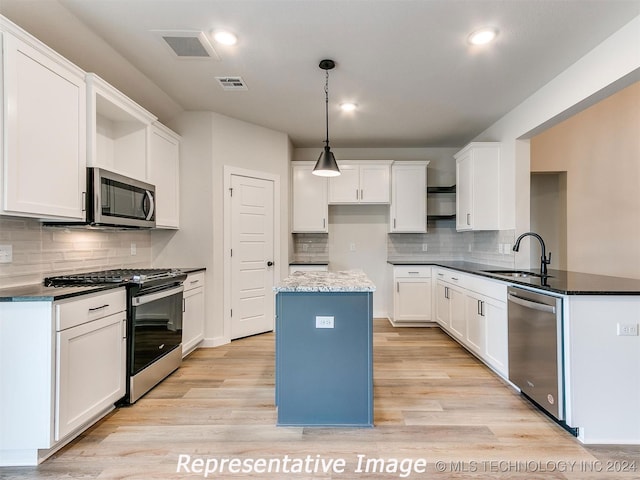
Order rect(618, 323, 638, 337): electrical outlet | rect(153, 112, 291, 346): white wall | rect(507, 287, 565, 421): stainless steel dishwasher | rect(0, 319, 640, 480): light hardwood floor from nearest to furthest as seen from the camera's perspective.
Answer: rect(0, 319, 640, 480): light hardwood floor → rect(618, 323, 638, 337): electrical outlet → rect(507, 287, 565, 421): stainless steel dishwasher → rect(153, 112, 291, 346): white wall

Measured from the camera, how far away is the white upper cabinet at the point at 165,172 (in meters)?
3.23

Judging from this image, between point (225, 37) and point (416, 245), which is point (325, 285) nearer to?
point (225, 37)

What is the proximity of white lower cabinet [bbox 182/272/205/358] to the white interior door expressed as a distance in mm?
397

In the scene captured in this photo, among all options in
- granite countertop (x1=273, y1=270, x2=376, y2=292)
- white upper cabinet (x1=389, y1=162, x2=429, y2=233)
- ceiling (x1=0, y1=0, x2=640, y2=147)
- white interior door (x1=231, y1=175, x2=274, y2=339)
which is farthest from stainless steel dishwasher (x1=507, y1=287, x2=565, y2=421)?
white interior door (x1=231, y1=175, x2=274, y2=339)

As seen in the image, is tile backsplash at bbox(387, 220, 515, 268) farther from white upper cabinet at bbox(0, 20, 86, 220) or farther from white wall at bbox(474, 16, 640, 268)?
white upper cabinet at bbox(0, 20, 86, 220)

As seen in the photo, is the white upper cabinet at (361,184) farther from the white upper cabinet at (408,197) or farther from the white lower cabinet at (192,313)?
the white lower cabinet at (192,313)

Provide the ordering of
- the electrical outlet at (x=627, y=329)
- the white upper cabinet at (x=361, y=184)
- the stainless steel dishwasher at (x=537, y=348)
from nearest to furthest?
1. the electrical outlet at (x=627, y=329)
2. the stainless steel dishwasher at (x=537, y=348)
3. the white upper cabinet at (x=361, y=184)

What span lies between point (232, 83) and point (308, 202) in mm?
2078

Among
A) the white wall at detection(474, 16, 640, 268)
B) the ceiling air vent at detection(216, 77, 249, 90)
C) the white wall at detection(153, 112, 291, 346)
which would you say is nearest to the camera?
the white wall at detection(474, 16, 640, 268)

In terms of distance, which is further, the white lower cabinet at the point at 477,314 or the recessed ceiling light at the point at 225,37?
the white lower cabinet at the point at 477,314

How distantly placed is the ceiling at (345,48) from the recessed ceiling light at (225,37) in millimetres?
49

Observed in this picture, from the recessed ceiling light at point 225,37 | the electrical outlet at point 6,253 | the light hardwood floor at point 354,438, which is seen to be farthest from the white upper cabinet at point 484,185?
the electrical outlet at point 6,253

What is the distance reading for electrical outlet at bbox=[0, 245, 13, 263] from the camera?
2037 mm

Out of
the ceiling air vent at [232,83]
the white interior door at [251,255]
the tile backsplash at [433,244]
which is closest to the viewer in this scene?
the ceiling air vent at [232,83]
